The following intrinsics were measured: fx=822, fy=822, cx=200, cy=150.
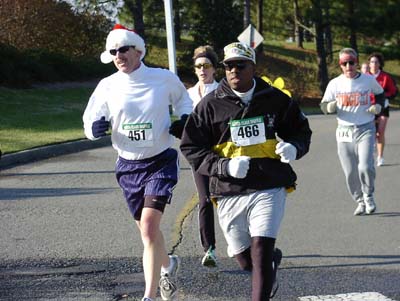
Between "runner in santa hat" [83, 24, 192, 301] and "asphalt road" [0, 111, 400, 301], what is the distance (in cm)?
56

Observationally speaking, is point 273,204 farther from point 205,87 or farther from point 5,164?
point 5,164

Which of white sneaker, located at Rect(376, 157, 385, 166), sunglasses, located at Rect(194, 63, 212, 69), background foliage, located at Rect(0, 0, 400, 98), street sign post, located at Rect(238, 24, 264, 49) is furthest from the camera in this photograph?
background foliage, located at Rect(0, 0, 400, 98)

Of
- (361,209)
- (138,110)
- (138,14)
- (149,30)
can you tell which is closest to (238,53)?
(138,110)

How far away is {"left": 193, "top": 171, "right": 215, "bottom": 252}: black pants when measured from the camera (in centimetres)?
682

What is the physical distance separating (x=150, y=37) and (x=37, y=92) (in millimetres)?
14479

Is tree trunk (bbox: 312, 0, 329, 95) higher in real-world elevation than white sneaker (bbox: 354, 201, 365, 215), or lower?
lower

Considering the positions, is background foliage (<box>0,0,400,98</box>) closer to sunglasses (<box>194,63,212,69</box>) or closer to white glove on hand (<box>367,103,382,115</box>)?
white glove on hand (<box>367,103,382,115</box>)

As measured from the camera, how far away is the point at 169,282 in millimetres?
5965

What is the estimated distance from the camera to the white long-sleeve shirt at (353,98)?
903 centimetres

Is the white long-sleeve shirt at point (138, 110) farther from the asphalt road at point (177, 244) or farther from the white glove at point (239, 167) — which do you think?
the asphalt road at point (177, 244)

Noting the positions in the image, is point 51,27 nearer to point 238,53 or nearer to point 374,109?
point 374,109

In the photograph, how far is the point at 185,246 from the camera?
25.2 ft

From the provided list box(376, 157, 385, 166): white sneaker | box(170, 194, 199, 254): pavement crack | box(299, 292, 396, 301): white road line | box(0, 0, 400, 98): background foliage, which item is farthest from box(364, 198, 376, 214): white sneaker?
box(0, 0, 400, 98): background foliage

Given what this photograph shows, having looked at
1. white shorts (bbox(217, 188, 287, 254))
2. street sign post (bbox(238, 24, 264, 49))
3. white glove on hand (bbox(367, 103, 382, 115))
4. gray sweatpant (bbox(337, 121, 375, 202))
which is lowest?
street sign post (bbox(238, 24, 264, 49))
